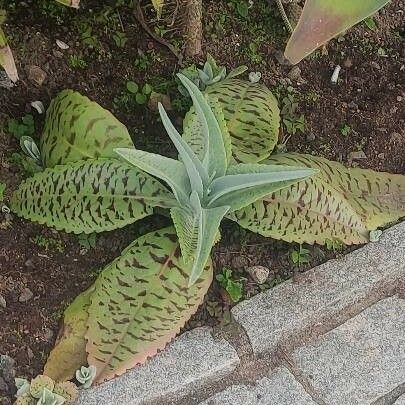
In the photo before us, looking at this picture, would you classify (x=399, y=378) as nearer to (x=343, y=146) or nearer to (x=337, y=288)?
(x=337, y=288)

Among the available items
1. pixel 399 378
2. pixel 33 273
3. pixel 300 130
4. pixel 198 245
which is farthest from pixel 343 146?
pixel 33 273

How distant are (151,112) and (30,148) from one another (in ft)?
0.98

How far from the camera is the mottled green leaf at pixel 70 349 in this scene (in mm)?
1544

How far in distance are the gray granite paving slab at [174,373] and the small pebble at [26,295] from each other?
0.73ft

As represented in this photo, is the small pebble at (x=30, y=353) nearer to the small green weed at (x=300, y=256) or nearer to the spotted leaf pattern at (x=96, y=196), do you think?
the spotted leaf pattern at (x=96, y=196)

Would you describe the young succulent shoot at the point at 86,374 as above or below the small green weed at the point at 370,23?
below

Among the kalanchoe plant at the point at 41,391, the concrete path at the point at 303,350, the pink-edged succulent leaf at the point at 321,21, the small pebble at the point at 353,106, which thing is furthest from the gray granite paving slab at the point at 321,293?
the pink-edged succulent leaf at the point at 321,21

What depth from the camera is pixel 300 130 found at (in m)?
1.86

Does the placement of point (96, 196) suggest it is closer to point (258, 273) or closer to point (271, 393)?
point (258, 273)

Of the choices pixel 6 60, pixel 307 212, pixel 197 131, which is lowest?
pixel 307 212

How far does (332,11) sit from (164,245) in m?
0.65

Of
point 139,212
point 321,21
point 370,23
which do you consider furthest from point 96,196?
point 370,23

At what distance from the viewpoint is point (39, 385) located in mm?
1491

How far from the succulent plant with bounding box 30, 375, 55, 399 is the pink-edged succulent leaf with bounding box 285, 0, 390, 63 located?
2.64 feet
